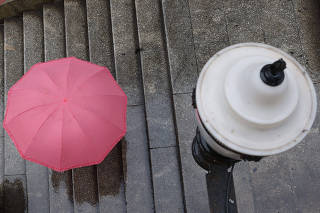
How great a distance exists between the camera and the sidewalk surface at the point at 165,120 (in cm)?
404

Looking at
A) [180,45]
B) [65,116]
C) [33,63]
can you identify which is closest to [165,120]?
[180,45]

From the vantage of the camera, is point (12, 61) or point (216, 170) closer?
point (216, 170)

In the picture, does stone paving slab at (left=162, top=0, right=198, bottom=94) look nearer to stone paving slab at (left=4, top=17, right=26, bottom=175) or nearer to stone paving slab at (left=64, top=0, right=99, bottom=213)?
stone paving slab at (left=64, top=0, right=99, bottom=213)

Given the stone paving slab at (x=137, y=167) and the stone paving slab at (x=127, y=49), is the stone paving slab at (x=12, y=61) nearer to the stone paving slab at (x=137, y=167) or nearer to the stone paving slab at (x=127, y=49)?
the stone paving slab at (x=137, y=167)

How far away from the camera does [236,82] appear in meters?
1.56

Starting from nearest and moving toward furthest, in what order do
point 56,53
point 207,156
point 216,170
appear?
point 207,156
point 216,170
point 56,53

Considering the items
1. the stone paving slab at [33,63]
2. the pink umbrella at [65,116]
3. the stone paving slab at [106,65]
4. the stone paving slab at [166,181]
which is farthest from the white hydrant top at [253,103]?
the stone paving slab at [33,63]

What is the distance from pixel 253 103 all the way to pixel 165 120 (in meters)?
2.99

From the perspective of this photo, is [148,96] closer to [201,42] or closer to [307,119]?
[201,42]

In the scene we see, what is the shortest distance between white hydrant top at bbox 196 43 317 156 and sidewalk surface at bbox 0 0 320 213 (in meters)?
2.55

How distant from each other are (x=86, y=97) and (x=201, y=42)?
1964 millimetres

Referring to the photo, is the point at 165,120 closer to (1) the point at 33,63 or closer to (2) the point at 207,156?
(2) the point at 207,156

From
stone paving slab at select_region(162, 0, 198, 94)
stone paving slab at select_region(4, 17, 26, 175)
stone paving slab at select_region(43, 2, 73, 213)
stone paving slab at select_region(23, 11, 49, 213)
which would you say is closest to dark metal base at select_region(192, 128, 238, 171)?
stone paving slab at select_region(162, 0, 198, 94)

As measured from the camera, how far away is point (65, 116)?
3.53 meters
